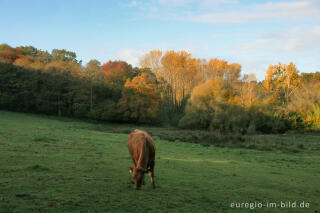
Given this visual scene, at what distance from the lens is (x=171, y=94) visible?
232 ft

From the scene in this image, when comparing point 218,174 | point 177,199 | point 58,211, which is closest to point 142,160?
point 177,199

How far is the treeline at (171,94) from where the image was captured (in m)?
51.9

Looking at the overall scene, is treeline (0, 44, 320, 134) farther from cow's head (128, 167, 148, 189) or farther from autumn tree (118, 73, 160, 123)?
cow's head (128, 167, 148, 189)

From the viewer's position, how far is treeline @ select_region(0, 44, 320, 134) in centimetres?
5188

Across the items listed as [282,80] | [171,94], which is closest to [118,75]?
[171,94]

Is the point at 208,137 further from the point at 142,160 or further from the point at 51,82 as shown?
the point at 51,82

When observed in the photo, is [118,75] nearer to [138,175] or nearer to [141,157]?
[141,157]

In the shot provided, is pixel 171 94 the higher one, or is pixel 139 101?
pixel 171 94

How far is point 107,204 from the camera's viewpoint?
7336mm

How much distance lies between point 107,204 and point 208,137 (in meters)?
29.2

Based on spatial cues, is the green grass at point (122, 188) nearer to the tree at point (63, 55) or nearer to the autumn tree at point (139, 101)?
the autumn tree at point (139, 101)

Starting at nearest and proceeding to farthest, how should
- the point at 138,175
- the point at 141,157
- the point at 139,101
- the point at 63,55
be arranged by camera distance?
the point at 138,175
the point at 141,157
the point at 139,101
the point at 63,55

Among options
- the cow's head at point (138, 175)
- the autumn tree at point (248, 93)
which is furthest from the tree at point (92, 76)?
the cow's head at point (138, 175)

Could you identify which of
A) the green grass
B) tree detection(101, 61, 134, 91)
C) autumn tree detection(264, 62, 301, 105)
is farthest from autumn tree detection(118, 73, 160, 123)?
the green grass
